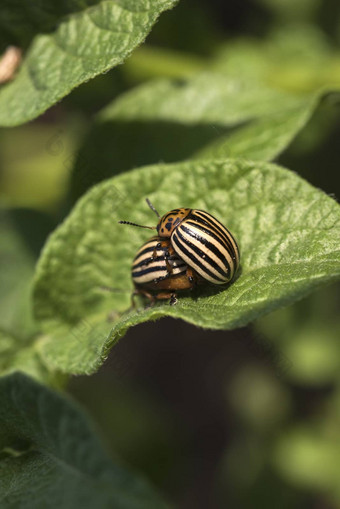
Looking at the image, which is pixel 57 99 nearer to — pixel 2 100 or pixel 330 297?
pixel 2 100

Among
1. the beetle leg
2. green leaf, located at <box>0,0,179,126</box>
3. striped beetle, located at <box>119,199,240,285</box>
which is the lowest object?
the beetle leg

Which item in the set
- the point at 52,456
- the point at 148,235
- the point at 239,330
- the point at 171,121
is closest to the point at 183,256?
the point at 148,235

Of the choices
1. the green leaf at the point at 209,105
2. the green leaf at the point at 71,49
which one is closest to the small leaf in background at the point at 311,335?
the green leaf at the point at 209,105

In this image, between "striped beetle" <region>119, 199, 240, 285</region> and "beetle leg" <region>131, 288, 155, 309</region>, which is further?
"beetle leg" <region>131, 288, 155, 309</region>

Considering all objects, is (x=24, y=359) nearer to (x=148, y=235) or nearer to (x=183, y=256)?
(x=148, y=235)

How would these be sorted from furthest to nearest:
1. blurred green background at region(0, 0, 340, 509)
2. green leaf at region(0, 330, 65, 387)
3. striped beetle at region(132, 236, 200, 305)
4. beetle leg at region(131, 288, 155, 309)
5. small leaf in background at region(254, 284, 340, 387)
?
small leaf in background at region(254, 284, 340, 387)
blurred green background at region(0, 0, 340, 509)
green leaf at region(0, 330, 65, 387)
beetle leg at region(131, 288, 155, 309)
striped beetle at region(132, 236, 200, 305)

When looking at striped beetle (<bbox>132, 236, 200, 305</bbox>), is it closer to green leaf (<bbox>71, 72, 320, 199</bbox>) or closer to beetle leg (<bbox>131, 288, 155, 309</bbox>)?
beetle leg (<bbox>131, 288, 155, 309</bbox>)

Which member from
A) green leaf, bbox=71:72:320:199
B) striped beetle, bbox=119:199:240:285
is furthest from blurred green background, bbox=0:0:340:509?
striped beetle, bbox=119:199:240:285
